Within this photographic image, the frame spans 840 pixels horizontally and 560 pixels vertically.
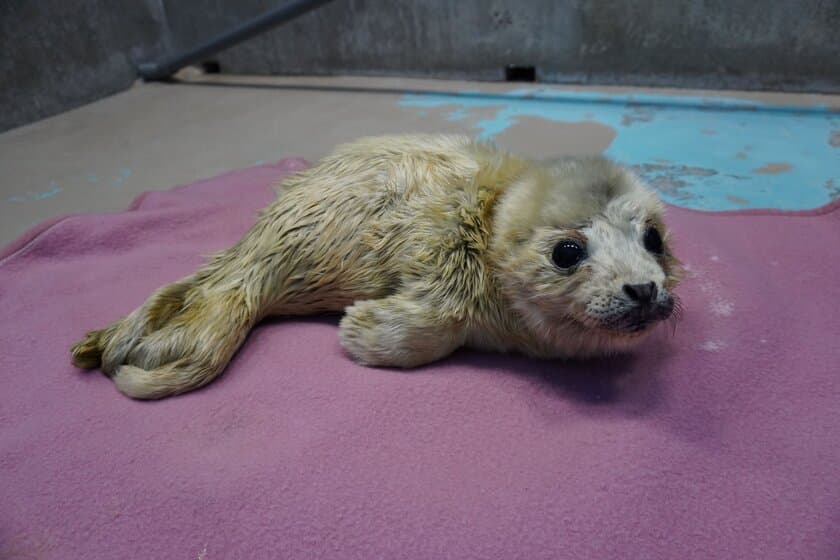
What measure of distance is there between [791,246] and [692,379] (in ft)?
2.24

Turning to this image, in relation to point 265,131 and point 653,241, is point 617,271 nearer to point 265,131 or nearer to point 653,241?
point 653,241

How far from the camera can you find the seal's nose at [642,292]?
3.22 ft

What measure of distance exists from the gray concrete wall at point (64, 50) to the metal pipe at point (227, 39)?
158 mm

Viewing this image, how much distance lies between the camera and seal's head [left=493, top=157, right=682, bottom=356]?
1009mm

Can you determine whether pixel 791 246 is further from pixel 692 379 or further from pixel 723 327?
pixel 692 379

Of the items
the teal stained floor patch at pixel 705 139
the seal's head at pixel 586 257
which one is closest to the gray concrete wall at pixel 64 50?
the teal stained floor patch at pixel 705 139

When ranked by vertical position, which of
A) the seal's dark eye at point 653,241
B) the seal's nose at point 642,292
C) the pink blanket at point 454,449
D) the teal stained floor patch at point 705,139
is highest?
the seal's dark eye at point 653,241

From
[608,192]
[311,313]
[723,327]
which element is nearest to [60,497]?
[311,313]

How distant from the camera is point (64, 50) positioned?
352cm

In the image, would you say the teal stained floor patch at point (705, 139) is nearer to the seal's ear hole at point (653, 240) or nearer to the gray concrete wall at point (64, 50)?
the seal's ear hole at point (653, 240)

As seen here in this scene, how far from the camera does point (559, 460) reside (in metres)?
1.00

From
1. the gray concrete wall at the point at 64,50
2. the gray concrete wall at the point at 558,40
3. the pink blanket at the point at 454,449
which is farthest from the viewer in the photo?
the gray concrete wall at the point at 64,50

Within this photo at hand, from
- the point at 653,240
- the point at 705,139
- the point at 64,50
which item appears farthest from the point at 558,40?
the point at 64,50

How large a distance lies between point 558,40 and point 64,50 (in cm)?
287
